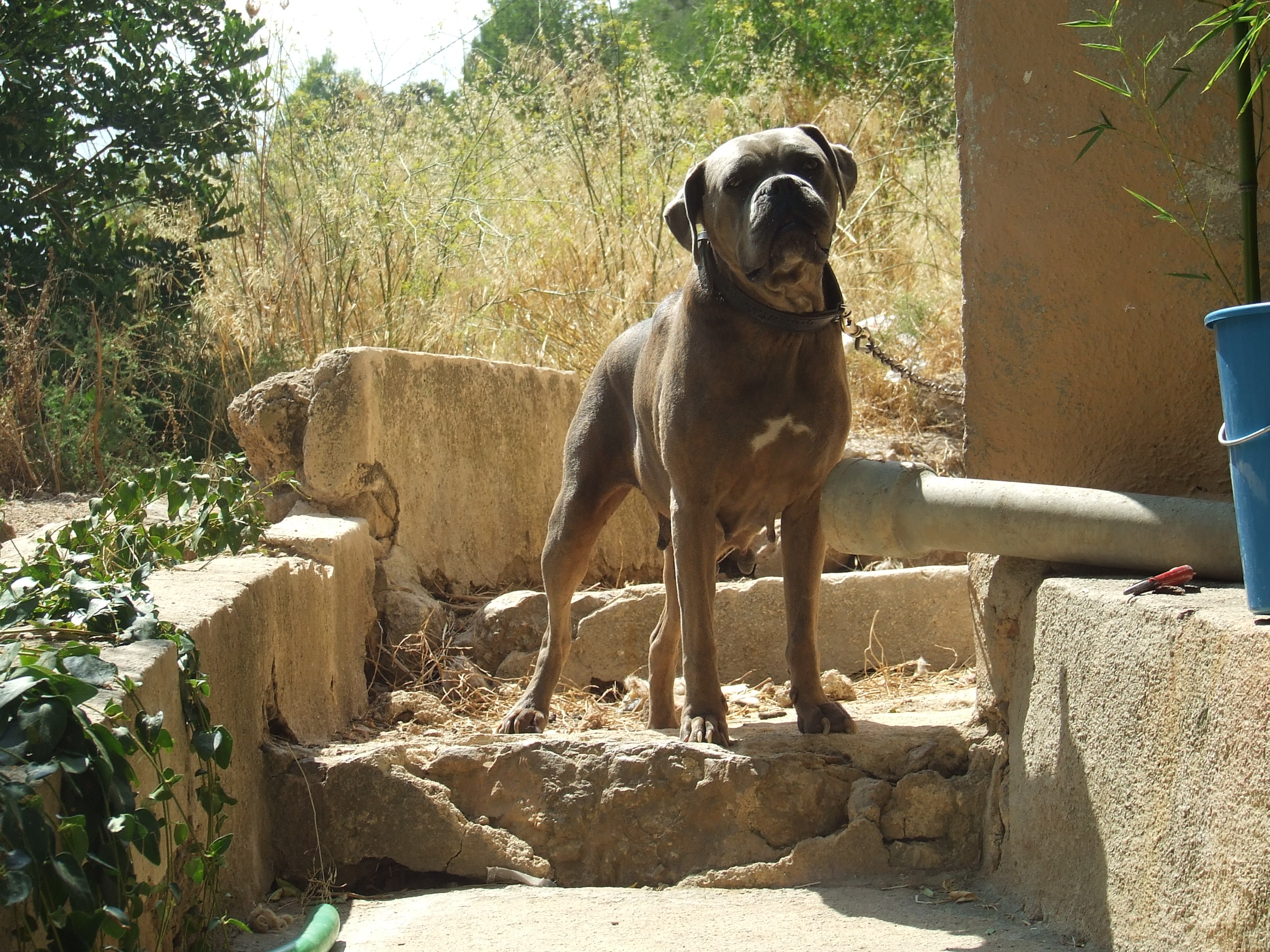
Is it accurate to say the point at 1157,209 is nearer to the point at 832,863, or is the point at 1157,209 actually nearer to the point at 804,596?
the point at 804,596

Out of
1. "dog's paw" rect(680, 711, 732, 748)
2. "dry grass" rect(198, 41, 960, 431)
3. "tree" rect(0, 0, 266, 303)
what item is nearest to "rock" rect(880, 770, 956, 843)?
"dog's paw" rect(680, 711, 732, 748)

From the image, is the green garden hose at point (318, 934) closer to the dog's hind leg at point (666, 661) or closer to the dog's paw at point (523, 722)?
the dog's paw at point (523, 722)

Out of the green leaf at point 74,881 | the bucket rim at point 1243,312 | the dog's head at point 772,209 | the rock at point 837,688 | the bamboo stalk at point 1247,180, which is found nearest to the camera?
the green leaf at point 74,881

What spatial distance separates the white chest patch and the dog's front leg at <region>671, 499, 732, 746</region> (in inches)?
10.0

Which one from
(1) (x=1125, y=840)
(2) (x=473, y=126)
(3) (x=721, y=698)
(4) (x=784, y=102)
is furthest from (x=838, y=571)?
(4) (x=784, y=102)

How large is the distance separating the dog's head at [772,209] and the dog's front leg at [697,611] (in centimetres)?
69

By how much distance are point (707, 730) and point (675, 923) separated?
621mm

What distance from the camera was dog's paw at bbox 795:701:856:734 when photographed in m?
3.77

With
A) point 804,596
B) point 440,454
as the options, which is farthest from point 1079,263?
point 440,454

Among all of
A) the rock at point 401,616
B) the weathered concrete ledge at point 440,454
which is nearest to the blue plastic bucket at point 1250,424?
the weathered concrete ledge at point 440,454

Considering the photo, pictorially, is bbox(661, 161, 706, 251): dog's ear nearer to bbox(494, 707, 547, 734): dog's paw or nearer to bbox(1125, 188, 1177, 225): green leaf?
bbox(1125, 188, 1177, 225): green leaf

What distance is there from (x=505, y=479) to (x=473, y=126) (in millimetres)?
3636

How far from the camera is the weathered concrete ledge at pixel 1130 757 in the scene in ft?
7.01

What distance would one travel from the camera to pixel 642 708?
16.7ft
